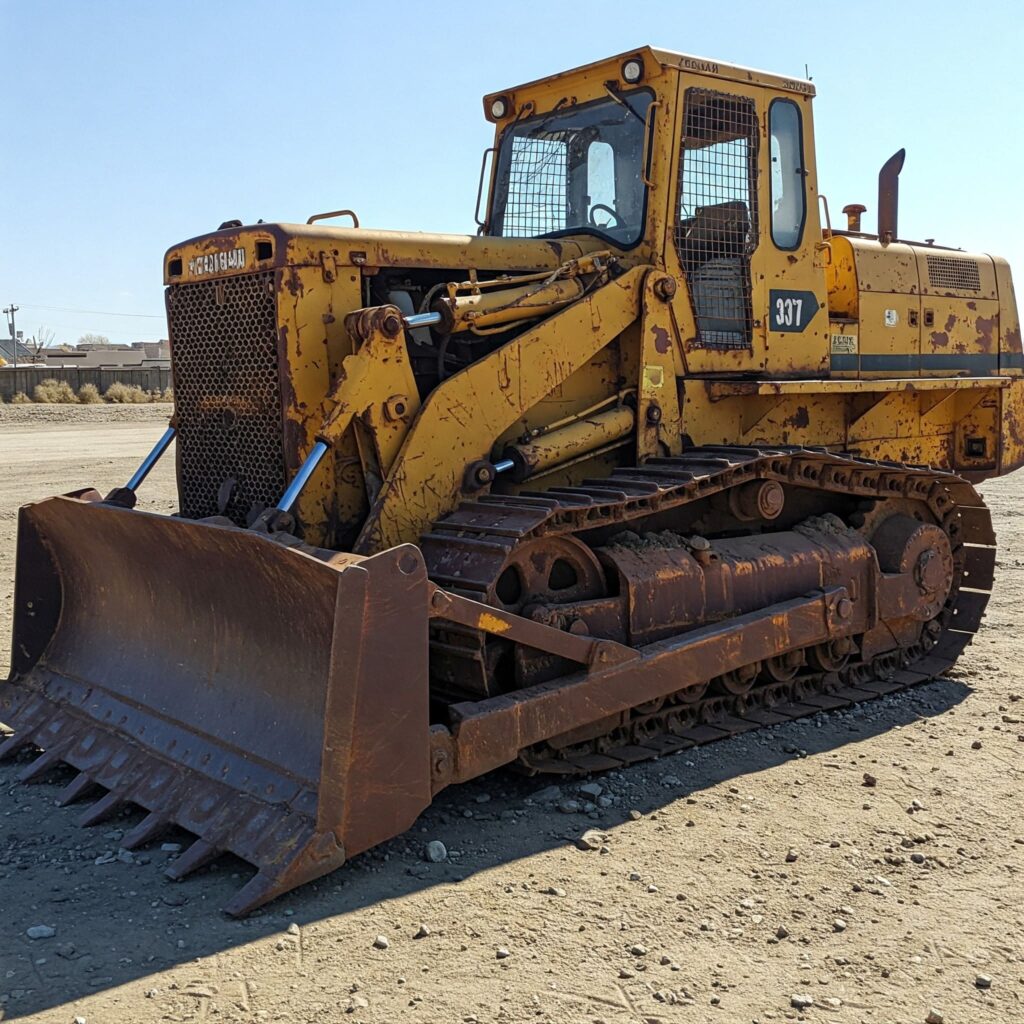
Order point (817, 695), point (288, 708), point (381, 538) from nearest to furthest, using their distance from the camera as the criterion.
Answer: point (288, 708), point (381, 538), point (817, 695)

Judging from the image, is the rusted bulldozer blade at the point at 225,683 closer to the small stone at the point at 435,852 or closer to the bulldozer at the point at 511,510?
the bulldozer at the point at 511,510

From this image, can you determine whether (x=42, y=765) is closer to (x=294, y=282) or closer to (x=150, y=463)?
(x=150, y=463)

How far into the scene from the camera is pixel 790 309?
7.13 metres

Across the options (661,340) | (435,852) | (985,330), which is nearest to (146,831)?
(435,852)

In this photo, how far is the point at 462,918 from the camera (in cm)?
421

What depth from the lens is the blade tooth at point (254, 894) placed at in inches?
165

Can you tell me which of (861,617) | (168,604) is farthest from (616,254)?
(168,604)

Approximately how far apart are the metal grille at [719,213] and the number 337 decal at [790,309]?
0.19 m

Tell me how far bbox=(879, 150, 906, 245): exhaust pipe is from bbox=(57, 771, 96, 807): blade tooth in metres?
6.26

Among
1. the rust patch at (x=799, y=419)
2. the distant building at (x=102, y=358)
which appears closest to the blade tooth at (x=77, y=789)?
the rust patch at (x=799, y=419)

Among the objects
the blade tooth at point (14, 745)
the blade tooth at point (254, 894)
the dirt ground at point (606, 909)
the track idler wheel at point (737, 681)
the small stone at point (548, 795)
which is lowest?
the dirt ground at point (606, 909)

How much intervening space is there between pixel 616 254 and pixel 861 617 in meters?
2.55

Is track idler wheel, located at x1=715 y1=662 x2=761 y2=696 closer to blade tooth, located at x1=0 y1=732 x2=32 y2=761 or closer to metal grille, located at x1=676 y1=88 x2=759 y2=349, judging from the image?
metal grille, located at x1=676 y1=88 x2=759 y2=349

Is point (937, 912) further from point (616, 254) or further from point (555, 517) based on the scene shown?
point (616, 254)
